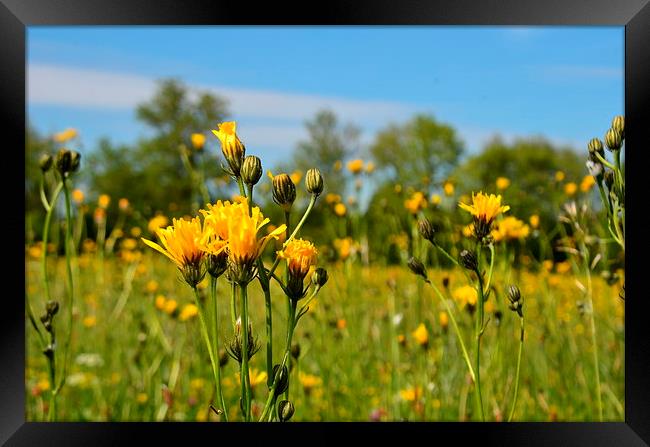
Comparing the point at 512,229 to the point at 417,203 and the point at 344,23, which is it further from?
the point at 344,23

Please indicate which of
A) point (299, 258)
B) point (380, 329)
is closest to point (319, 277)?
point (299, 258)

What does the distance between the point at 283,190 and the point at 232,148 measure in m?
0.06

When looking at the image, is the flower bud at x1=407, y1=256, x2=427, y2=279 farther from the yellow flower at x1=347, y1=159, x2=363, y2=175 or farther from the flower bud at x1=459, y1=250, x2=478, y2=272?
the yellow flower at x1=347, y1=159, x2=363, y2=175

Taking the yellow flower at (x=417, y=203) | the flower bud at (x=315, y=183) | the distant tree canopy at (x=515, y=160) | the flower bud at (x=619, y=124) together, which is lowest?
the flower bud at (x=315, y=183)

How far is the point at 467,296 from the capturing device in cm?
104

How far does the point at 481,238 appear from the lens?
67 centimetres

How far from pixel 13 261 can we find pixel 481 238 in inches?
23.1

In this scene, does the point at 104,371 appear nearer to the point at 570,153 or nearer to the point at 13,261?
the point at 13,261

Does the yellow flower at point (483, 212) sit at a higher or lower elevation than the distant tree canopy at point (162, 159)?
lower

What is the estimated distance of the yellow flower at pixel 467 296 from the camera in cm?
99

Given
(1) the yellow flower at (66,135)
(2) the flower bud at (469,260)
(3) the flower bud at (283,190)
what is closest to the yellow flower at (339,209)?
(1) the yellow flower at (66,135)

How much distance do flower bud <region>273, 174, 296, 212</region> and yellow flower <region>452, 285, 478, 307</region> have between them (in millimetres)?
485

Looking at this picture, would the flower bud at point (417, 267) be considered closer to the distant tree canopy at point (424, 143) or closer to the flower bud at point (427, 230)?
the flower bud at point (427, 230)

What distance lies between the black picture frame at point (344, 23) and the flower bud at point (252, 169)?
0.32 meters
